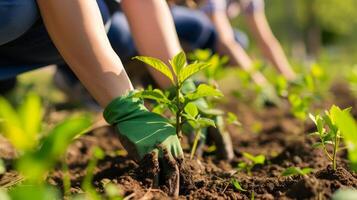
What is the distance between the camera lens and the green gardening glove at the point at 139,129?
1.34 m

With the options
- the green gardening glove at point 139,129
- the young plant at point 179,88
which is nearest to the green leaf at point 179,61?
the young plant at point 179,88

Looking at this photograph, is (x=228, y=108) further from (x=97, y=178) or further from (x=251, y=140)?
(x=97, y=178)

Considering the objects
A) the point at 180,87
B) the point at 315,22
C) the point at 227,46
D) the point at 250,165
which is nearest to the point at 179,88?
the point at 180,87

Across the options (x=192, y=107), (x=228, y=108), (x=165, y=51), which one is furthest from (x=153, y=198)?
(x=228, y=108)

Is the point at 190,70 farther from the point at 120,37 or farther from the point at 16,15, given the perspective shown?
the point at 120,37

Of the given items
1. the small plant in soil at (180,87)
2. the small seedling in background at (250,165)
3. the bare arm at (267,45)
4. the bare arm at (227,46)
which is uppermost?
the small plant in soil at (180,87)

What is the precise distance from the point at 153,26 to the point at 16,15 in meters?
A: 0.45

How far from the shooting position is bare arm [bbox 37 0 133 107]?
1.34 m

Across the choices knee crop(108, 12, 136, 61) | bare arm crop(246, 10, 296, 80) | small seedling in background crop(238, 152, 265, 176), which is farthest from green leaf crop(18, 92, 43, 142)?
bare arm crop(246, 10, 296, 80)

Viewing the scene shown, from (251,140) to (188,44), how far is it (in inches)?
41.4

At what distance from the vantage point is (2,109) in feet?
2.18

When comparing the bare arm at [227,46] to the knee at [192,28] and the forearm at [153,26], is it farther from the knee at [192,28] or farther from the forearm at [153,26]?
the forearm at [153,26]

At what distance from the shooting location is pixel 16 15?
4.93 ft

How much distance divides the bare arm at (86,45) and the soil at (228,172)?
8.8 inches
